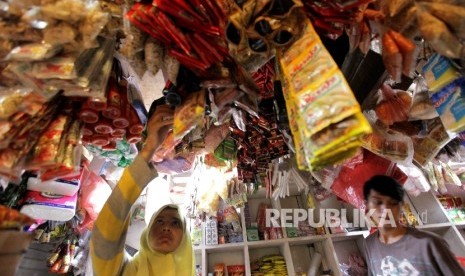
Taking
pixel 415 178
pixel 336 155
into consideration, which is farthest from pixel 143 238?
pixel 415 178

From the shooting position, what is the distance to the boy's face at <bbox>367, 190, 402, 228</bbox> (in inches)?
47.6

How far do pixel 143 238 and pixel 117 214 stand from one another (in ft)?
1.52

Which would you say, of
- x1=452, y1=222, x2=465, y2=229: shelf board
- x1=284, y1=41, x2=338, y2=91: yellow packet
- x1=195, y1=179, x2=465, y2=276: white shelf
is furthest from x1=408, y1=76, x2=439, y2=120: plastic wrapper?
x1=452, y1=222, x2=465, y2=229: shelf board

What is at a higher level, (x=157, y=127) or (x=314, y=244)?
(x=157, y=127)

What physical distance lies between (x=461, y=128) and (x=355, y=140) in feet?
1.47

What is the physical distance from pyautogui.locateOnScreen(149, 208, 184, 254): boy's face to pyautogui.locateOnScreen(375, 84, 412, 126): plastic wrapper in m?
1.09

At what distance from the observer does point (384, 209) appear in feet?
4.03

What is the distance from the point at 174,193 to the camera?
2.22m

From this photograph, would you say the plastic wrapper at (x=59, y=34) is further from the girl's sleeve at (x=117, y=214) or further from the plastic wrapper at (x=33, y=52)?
the girl's sleeve at (x=117, y=214)

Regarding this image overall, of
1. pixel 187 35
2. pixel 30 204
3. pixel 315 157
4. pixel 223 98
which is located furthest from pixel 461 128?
pixel 30 204

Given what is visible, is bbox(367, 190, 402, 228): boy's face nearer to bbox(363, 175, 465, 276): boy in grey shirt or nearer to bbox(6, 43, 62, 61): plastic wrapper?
bbox(363, 175, 465, 276): boy in grey shirt

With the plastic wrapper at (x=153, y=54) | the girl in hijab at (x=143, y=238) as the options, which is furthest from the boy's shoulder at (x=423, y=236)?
the plastic wrapper at (x=153, y=54)

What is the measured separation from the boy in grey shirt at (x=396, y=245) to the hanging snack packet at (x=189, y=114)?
1038mm

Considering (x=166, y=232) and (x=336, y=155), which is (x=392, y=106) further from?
(x=166, y=232)
